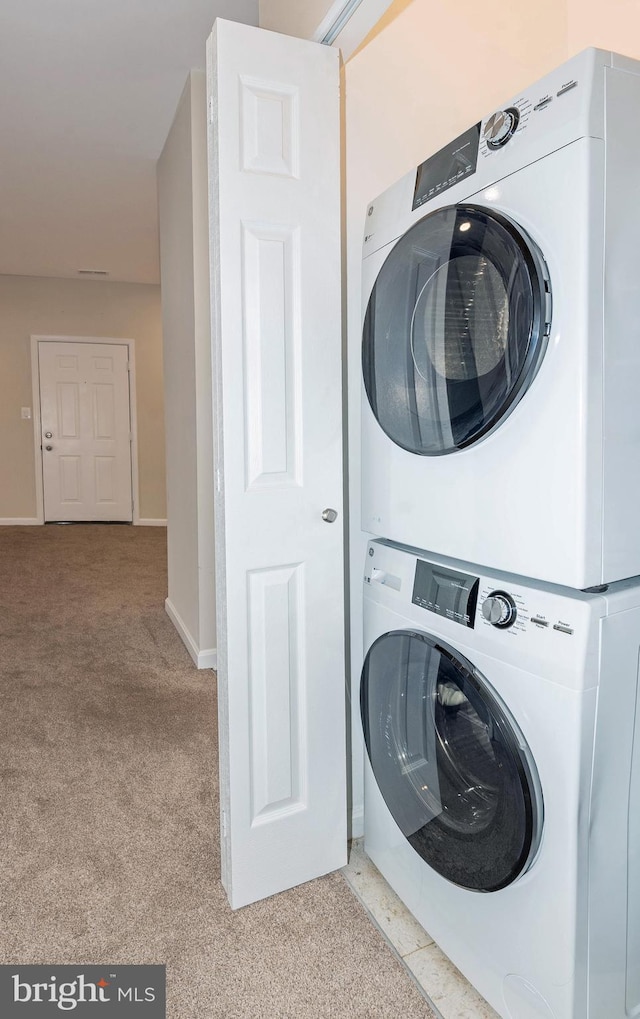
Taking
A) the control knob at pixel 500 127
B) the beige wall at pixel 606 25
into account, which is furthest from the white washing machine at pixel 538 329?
the beige wall at pixel 606 25

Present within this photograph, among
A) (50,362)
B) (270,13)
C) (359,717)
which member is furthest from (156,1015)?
(50,362)

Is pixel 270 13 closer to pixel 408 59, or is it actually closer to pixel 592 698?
pixel 408 59

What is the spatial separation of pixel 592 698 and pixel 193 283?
264cm

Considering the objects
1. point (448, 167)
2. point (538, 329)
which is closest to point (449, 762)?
point (538, 329)

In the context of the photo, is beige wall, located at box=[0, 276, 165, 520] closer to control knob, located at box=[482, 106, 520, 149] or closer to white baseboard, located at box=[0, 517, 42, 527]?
white baseboard, located at box=[0, 517, 42, 527]

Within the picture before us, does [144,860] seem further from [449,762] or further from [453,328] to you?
[453,328]

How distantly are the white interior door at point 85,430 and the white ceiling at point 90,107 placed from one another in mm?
1639

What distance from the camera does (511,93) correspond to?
1805 millimetres

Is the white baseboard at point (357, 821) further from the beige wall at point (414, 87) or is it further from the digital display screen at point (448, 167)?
the digital display screen at point (448, 167)

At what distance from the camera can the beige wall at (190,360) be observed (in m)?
3.05

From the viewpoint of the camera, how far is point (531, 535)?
112 cm

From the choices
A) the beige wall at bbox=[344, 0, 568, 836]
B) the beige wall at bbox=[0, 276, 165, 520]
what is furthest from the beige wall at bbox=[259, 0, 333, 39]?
the beige wall at bbox=[0, 276, 165, 520]

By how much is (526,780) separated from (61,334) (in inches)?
284

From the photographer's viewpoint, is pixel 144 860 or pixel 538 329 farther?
pixel 144 860
